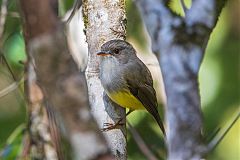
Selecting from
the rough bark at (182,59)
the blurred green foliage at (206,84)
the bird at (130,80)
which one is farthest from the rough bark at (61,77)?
the blurred green foliage at (206,84)

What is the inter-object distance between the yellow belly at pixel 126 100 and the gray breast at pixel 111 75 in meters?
0.04

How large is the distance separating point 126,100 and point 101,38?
2.11ft

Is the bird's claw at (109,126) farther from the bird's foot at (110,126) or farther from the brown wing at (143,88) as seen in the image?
the brown wing at (143,88)

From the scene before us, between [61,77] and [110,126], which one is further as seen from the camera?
[110,126]

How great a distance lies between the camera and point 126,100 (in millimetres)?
4160

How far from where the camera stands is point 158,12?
2.94 metres

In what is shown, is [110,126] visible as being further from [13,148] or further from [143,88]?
[13,148]

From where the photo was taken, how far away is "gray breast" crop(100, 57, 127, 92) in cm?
384

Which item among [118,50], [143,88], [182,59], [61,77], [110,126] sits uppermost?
[61,77]

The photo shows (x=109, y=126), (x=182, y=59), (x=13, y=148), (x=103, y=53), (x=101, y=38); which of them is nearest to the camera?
(x=182, y=59)

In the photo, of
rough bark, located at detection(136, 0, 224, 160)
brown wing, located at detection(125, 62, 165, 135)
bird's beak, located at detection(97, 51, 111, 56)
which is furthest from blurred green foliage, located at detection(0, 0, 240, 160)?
rough bark, located at detection(136, 0, 224, 160)

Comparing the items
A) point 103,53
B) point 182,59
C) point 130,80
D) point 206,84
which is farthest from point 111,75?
point 182,59

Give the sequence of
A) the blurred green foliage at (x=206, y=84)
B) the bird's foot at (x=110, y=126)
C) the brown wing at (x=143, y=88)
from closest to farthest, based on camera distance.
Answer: the bird's foot at (x=110, y=126) < the brown wing at (x=143, y=88) < the blurred green foliage at (x=206, y=84)

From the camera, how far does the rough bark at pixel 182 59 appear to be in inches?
88.7
